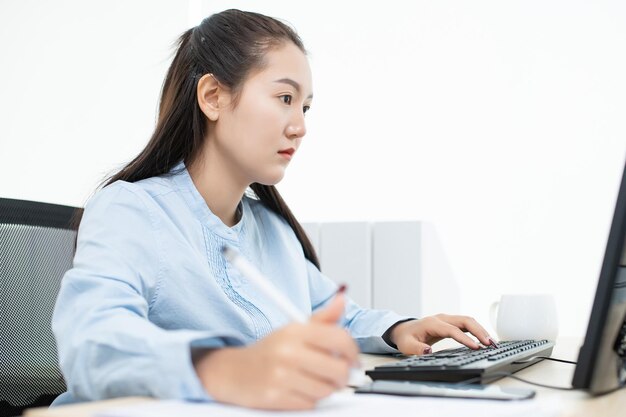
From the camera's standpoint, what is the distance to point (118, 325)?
0.69 meters

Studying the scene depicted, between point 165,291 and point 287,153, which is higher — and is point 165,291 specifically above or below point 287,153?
below

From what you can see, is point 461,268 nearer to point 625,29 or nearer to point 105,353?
point 625,29

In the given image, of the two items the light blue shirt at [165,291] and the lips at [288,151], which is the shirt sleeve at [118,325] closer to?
the light blue shirt at [165,291]

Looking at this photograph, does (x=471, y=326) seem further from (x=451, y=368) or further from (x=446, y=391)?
(x=446, y=391)

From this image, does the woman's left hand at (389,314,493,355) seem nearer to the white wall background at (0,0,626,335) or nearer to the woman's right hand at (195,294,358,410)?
the woman's right hand at (195,294,358,410)

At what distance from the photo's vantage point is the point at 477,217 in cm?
287

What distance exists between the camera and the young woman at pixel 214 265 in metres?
0.58

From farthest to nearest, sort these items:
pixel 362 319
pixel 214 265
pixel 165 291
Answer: pixel 362 319 → pixel 214 265 → pixel 165 291

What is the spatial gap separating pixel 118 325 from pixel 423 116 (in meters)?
2.41

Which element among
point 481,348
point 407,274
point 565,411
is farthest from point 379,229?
point 565,411

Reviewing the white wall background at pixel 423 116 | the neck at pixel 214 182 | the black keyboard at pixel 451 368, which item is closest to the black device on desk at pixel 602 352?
the black keyboard at pixel 451 368

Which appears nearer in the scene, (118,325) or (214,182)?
(118,325)

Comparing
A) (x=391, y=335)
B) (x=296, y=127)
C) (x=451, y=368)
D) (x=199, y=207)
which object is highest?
(x=296, y=127)

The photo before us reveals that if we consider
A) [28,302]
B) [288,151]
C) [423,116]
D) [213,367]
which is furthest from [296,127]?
[423,116]
